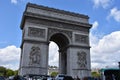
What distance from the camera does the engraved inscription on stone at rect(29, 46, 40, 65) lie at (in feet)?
92.5

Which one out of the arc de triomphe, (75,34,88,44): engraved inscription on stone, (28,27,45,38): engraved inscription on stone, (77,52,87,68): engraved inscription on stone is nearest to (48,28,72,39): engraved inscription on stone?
the arc de triomphe

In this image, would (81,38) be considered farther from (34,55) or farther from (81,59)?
(34,55)

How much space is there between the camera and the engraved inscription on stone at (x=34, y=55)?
28183 millimetres

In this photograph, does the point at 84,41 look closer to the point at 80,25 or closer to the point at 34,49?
the point at 80,25

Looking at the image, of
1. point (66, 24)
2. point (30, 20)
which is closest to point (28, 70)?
point (30, 20)

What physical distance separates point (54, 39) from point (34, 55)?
791 centimetres

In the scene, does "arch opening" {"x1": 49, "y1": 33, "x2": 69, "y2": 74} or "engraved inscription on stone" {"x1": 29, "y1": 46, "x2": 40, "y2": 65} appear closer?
"engraved inscription on stone" {"x1": 29, "y1": 46, "x2": 40, "y2": 65}

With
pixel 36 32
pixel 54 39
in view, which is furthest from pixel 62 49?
pixel 36 32

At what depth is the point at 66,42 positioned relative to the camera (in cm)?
3316

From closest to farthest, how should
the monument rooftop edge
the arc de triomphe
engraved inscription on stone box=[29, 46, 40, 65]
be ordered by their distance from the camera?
engraved inscription on stone box=[29, 46, 40, 65]
the arc de triomphe
the monument rooftop edge

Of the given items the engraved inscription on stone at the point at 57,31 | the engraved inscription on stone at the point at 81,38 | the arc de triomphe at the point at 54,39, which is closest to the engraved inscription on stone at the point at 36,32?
the arc de triomphe at the point at 54,39

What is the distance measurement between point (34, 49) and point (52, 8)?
28.7 feet

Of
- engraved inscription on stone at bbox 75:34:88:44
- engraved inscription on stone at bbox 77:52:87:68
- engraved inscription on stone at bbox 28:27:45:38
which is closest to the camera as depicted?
engraved inscription on stone at bbox 28:27:45:38

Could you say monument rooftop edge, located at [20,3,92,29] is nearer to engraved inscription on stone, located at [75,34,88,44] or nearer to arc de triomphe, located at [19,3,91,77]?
arc de triomphe, located at [19,3,91,77]
